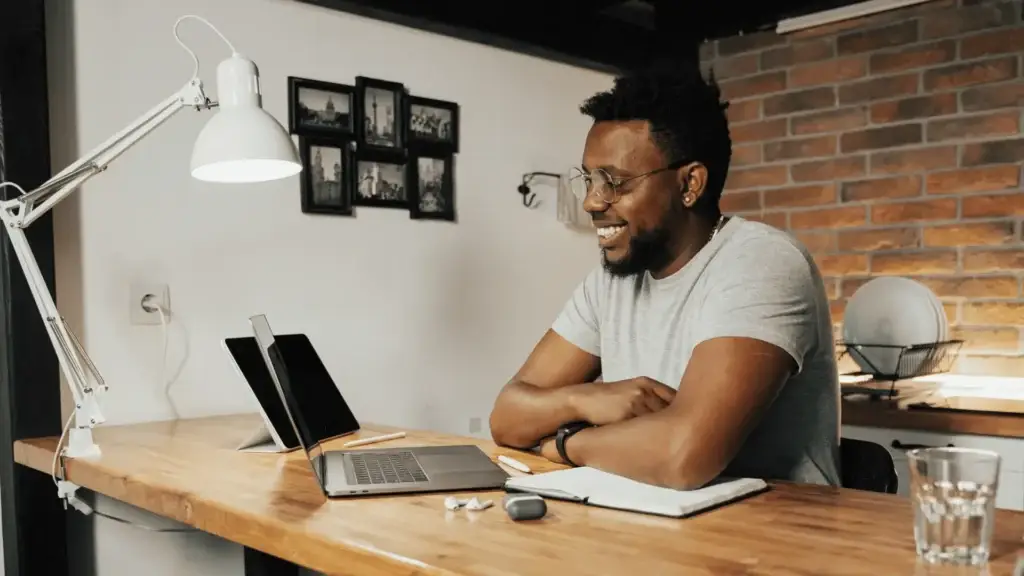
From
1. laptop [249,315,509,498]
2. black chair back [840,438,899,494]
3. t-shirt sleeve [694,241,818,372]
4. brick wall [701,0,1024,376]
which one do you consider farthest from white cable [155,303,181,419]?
brick wall [701,0,1024,376]

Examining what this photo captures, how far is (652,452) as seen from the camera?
1.18 m

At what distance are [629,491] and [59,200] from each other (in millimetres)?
1165

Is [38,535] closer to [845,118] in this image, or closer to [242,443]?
[242,443]

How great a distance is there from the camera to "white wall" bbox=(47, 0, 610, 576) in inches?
75.0

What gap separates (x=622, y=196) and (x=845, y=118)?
170 cm

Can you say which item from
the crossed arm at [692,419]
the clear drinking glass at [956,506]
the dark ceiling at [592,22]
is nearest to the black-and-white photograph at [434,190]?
the dark ceiling at [592,22]

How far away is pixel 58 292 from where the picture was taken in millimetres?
1854

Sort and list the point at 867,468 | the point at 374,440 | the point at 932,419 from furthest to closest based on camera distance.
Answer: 1. the point at 932,419
2. the point at 374,440
3. the point at 867,468

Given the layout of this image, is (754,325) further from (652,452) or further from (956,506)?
(956,506)

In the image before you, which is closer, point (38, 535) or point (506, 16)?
point (38, 535)

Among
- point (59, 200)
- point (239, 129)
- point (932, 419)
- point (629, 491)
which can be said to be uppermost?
point (239, 129)

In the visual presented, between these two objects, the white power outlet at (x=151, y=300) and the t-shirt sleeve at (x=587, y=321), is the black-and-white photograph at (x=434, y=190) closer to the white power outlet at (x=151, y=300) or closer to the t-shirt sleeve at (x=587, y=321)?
the white power outlet at (x=151, y=300)

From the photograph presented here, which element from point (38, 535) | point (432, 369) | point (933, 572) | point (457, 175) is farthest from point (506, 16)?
point (933, 572)

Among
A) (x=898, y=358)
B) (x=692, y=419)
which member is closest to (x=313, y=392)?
(x=692, y=419)
